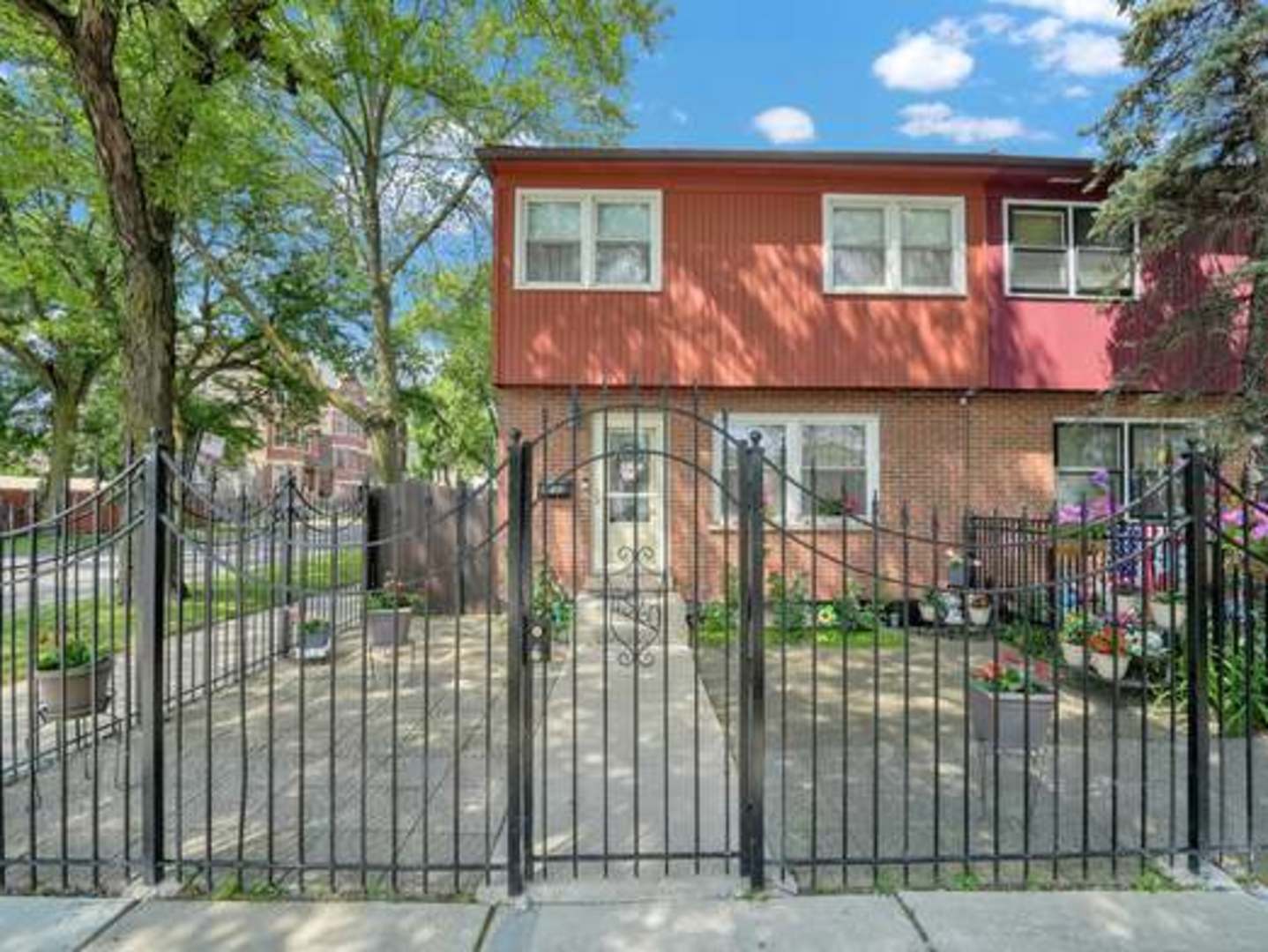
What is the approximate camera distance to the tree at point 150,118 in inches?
330

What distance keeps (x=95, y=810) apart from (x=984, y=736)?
469cm

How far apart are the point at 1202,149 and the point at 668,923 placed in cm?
→ 1002

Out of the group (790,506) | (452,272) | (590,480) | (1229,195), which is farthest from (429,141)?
(1229,195)

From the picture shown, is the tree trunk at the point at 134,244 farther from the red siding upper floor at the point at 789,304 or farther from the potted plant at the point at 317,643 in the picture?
the red siding upper floor at the point at 789,304

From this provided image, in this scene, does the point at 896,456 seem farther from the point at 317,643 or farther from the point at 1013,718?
the point at 317,643

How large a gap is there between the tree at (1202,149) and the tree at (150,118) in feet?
31.7

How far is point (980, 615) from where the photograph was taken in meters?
10.4

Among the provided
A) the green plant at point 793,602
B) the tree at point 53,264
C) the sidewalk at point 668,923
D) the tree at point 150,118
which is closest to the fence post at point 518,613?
the sidewalk at point 668,923

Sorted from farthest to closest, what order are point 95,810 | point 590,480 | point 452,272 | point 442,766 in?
point 452,272 → point 590,480 → point 442,766 → point 95,810

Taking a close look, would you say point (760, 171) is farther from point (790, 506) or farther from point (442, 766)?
point (442, 766)

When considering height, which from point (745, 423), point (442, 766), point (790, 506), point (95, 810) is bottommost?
point (442, 766)

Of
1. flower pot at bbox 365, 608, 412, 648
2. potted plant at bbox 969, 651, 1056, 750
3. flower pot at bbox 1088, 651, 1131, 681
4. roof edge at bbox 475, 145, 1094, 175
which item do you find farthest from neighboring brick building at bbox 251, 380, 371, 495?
potted plant at bbox 969, 651, 1056, 750

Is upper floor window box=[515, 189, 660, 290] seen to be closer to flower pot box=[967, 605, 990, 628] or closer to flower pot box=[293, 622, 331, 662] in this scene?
flower pot box=[293, 622, 331, 662]

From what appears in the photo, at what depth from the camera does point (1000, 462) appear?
1161 centimetres
